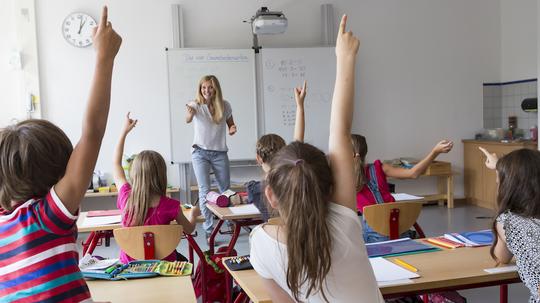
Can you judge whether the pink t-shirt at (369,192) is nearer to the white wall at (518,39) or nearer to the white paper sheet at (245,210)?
the white paper sheet at (245,210)

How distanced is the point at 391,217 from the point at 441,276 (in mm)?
1029

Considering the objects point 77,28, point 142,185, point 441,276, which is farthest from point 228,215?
point 77,28

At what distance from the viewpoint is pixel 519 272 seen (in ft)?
5.95

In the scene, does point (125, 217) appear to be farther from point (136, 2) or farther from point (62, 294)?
point (136, 2)

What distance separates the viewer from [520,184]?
1.88 m

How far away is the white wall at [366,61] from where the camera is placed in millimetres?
6059

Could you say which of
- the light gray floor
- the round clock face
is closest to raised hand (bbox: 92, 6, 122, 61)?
the light gray floor

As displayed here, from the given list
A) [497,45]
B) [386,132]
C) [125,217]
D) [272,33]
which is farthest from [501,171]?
[497,45]

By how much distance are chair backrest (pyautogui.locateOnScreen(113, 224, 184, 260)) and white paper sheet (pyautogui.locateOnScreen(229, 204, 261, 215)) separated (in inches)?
32.6

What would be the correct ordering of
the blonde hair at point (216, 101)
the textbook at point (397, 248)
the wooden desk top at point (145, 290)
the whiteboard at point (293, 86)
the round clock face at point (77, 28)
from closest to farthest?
the wooden desk top at point (145, 290) < the textbook at point (397, 248) < the blonde hair at point (216, 101) < the round clock face at point (77, 28) < the whiteboard at point (293, 86)

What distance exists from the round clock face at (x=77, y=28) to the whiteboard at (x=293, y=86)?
6.69 ft

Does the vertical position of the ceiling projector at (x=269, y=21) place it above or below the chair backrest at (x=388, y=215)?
above

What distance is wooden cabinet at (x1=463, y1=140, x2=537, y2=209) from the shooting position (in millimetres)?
6592

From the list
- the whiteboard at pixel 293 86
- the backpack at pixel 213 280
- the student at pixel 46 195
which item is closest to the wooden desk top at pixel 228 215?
the backpack at pixel 213 280
